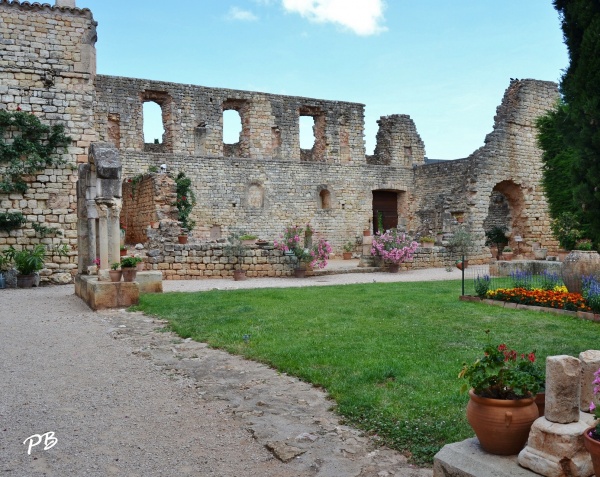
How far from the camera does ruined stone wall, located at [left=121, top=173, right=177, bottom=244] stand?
19875 millimetres

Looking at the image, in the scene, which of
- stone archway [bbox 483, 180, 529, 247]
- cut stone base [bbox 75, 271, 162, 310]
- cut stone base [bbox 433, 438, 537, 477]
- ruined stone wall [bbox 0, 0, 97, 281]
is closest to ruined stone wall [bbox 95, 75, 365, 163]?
ruined stone wall [bbox 0, 0, 97, 281]

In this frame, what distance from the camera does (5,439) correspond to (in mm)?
4070

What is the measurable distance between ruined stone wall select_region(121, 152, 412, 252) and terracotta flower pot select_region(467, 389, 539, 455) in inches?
791

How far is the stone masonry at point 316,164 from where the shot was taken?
73.7 feet

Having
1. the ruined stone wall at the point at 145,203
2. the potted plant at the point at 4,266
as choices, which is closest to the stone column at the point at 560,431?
the potted plant at the point at 4,266

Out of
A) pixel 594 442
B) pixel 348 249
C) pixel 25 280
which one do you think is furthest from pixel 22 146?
pixel 594 442

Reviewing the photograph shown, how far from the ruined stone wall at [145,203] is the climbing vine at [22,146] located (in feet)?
15.6

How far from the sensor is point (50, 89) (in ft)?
50.8

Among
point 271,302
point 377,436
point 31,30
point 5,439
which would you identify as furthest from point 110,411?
point 31,30

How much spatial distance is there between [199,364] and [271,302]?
14.4ft

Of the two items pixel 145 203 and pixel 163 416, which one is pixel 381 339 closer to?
A: pixel 163 416

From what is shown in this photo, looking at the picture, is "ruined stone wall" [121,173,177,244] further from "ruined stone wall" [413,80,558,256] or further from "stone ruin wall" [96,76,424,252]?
"ruined stone wall" [413,80,558,256]

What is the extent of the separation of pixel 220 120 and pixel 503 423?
2183 cm

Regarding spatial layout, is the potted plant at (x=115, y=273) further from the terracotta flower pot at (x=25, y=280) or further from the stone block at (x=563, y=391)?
the stone block at (x=563, y=391)
